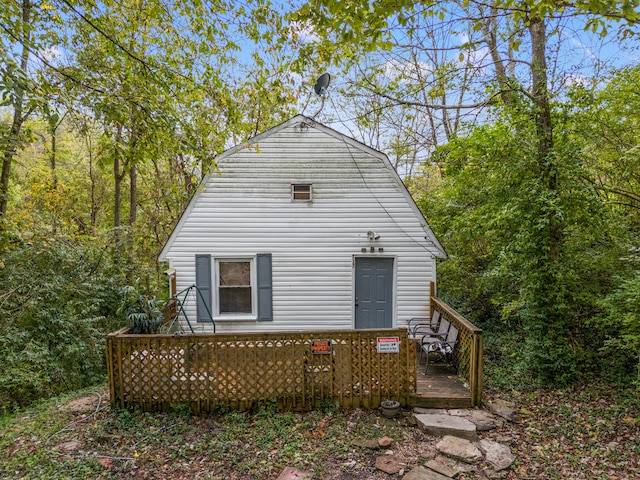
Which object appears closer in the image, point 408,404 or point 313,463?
point 313,463

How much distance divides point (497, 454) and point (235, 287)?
567cm

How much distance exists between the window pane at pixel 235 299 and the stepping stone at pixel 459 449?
4.90 metres

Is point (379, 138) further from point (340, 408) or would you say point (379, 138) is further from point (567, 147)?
point (340, 408)

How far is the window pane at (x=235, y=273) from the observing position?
799 cm

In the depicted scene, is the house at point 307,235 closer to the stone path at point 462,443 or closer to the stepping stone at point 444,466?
the stone path at point 462,443

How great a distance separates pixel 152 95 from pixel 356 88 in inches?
184

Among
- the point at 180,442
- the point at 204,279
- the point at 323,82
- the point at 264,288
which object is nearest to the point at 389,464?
the point at 180,442

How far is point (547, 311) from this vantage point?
5758mm

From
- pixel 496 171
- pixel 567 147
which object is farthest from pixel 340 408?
pixel 567 147

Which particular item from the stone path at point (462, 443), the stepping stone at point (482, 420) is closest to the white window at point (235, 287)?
the stone path at point (462, 443)

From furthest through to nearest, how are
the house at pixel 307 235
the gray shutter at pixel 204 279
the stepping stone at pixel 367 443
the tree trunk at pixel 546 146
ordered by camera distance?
the house at pixel 307 235 < the gray shutter at pixel 204 279 < the tree trunk at pixel 546 146 < the stepping stone at pixel 367 443

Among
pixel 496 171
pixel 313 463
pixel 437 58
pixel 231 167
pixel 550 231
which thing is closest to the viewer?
pixel 313 463

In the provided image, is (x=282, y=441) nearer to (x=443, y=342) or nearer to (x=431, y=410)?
(x=431, y=410)

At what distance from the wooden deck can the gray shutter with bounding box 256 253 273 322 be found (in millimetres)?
3386
